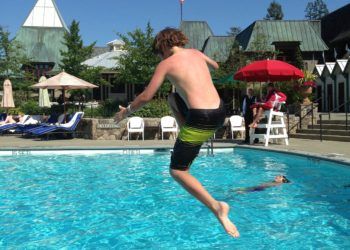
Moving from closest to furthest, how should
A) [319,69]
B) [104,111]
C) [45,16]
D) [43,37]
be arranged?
1. [104,111]
2. [319,69]
3. [43,37]
4. [45,16]

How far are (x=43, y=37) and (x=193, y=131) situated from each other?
1850 inches

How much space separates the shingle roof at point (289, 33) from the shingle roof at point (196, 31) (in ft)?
12.4

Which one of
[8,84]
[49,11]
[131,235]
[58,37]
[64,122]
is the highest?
[49,11]

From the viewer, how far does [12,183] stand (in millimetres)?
7883

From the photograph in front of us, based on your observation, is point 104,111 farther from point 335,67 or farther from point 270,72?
point 335,67

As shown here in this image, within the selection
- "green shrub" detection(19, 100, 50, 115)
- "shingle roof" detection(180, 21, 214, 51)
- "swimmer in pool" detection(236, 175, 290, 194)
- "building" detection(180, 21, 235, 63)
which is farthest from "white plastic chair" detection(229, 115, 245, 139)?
"shingle roof" detection(180, 21, 214, 51)

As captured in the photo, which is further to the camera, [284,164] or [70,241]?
[284,164]

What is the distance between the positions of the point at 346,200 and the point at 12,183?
5.74 m

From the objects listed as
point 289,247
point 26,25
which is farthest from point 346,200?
point 26,25

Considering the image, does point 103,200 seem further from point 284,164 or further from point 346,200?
point 284,164

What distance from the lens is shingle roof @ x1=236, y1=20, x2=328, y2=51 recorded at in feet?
112

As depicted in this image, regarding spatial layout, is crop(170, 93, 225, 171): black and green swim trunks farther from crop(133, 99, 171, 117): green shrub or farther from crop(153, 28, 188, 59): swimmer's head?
crop(133, 99, 171, 117): green shrub

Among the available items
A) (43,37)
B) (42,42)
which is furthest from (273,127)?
(43,37)

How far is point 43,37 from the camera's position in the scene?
46.8 m
